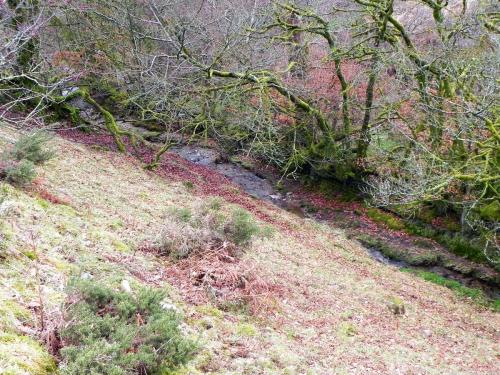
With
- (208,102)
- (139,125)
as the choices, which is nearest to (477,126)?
(208,102)

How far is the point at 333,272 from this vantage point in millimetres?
→ 10375

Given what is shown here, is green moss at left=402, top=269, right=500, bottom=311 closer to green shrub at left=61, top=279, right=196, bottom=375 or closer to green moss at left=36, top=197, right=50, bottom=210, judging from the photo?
green moss at left=36, top=197, right=50, bottom=210

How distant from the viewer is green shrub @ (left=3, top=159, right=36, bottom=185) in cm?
742

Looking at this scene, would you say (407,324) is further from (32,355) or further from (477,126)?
(32,355)

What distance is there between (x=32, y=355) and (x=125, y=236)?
4161mm

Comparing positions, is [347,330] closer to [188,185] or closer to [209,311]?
[209,311]

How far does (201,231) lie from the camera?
709 cm

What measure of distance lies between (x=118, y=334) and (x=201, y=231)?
3.61m

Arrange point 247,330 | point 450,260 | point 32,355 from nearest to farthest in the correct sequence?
point 32,355 → point 247,330 → point 450,260

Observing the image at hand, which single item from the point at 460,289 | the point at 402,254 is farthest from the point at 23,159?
the point at 402,254

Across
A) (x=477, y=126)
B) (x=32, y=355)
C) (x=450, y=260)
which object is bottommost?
(x=450, y=260)

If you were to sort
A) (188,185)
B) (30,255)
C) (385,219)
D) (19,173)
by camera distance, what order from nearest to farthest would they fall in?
1. (30,255)
2. (19,173)
3. (188,185)
4. (385,219)

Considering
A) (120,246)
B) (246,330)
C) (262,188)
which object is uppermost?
(120,246)

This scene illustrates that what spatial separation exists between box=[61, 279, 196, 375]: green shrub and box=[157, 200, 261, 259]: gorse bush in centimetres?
272
